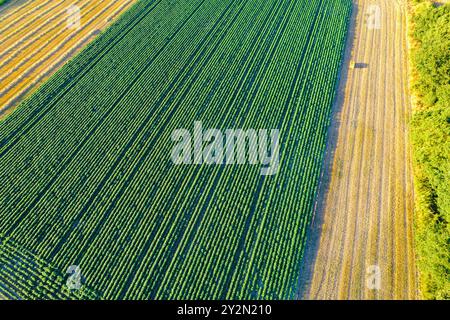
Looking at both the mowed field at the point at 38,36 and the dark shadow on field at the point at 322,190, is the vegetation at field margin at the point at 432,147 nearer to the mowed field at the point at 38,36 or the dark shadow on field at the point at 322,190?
the dark shadow on field at the point at 322,190

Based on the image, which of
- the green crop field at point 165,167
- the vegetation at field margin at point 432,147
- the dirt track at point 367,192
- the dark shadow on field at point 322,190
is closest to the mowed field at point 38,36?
the green crop field at point 165,167

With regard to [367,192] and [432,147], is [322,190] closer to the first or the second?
[367,192]

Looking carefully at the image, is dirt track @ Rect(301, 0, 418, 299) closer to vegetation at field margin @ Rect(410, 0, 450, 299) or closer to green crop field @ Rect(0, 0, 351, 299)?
vegetation at field margin @ Rect(410, 0, 450, 299)

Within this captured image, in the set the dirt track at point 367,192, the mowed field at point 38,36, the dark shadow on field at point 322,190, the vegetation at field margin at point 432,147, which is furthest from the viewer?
the mowed field at point 38,36

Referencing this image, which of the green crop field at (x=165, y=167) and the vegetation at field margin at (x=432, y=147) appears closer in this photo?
the vegetation at field margin at (x=432, y=147)

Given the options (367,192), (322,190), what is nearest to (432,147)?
(367,192)

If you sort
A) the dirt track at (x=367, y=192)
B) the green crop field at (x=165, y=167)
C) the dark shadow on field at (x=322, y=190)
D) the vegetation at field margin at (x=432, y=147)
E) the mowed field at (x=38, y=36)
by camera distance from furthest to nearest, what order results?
the mowed field at (x=38, y=36) < the green crop field at (x=165, y=167) < the dark shadow on field at (x=322, y=190) < the dirt track at (x=367, y=192) < the vegetation at field margin at (x=432, y=147)
